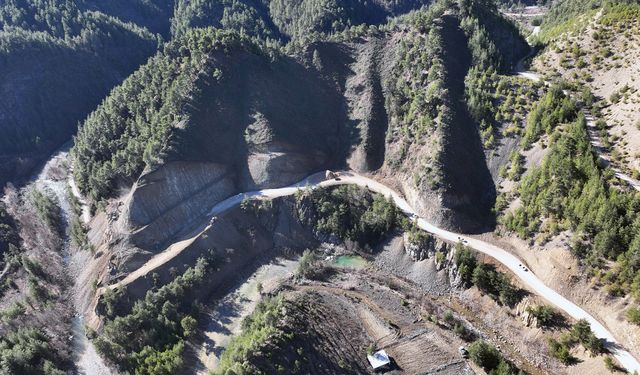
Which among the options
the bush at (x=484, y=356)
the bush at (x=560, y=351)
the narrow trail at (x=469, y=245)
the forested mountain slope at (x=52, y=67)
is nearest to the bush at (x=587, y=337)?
the narrow trail at (x=469, y=245)

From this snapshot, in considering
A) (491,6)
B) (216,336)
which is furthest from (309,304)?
(491,6)

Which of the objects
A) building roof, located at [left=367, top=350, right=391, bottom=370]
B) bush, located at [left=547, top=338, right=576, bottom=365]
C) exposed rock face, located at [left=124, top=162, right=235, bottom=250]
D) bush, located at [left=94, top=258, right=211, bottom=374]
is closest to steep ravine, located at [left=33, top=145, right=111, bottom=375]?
bush, located at [left=94, top=258, right=211, bottom=374]

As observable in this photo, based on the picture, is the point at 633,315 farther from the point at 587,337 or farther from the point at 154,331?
the point at 154,331

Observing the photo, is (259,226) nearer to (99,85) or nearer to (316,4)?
(99,85)

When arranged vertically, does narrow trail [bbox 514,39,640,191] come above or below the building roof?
above

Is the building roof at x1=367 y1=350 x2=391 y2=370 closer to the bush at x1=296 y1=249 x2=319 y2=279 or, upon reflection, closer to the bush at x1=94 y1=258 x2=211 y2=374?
the bush at x1=296 y1=249 x2=319 y2=279

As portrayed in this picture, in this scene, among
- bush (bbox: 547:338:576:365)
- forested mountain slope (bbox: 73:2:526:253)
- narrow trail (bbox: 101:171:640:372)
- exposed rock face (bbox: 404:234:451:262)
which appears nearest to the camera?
narrow trail (bbox: 101:171:640:372)

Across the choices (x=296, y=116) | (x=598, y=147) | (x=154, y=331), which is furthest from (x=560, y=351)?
(x=296, y=116)
